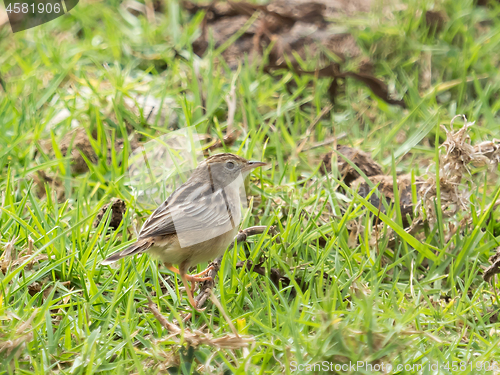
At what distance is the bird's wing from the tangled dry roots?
1.54 meters

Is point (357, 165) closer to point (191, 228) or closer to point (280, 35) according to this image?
point (191, 228)

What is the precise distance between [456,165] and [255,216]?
5.34 ft

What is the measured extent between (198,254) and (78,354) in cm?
96

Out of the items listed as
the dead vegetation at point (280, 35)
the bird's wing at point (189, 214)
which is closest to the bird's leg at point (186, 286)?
the bird's wing at point (189, 214)

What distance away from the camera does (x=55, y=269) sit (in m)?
3.79

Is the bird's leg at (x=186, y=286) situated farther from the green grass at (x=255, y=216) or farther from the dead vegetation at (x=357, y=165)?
the dead vegetation at (x=357, y=165)

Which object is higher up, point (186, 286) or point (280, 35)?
point (280, 35)

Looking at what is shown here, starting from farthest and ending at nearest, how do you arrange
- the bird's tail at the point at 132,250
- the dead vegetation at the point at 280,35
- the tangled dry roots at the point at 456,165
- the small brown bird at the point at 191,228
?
1. the dead vegetation at the point at 280,35
2. the tangled dry roots at the point at 456,165
3. the small brown bird at the point at 191,228
4. the bird's tail at the point at 132,250

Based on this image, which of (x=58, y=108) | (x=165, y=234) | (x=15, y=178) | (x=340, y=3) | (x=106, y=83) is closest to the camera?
(x=165, y=234)

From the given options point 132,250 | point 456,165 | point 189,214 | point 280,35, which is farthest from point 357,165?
point 280,35

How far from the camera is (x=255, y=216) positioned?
4.52 meters

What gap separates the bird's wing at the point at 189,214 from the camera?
3590 millimetres

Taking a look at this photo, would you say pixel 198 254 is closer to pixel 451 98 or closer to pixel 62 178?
pixel 62 178

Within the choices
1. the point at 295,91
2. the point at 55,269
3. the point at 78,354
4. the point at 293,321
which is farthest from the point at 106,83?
the point at 293,321
